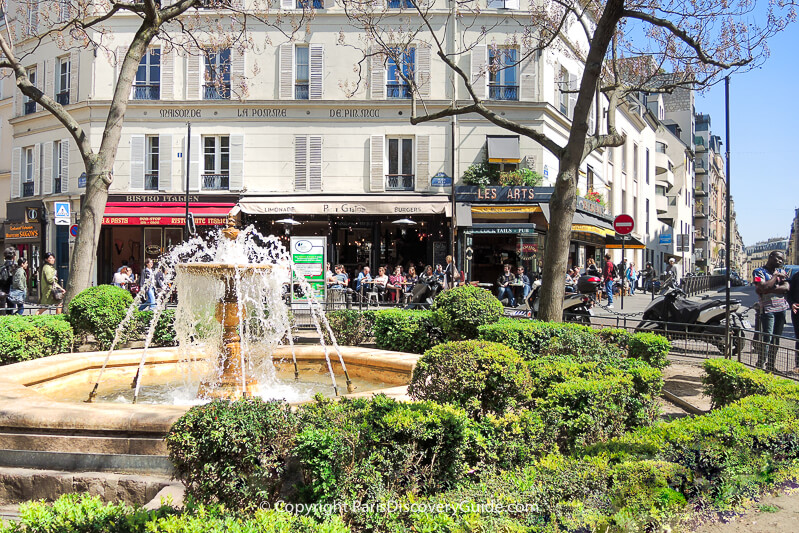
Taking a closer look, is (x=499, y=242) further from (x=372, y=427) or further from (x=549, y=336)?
(x=372, y=427)

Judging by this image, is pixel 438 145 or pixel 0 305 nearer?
pixel 0 305

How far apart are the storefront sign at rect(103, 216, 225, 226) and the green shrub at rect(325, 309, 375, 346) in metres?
14.5

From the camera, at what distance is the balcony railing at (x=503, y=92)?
2386 cm

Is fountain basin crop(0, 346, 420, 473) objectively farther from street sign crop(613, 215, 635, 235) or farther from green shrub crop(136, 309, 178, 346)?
street sign crop(613, 215, 635, 235)

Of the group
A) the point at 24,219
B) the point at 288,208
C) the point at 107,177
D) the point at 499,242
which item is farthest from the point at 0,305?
the point at 499,242

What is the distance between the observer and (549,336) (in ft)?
25.3

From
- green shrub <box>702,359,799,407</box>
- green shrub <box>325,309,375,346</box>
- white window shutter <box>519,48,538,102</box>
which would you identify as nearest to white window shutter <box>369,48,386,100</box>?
white window shutter <box>519,48,538,102</box>

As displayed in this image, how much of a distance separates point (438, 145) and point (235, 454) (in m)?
21.3

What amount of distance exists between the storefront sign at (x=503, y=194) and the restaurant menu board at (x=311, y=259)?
881 centimetres

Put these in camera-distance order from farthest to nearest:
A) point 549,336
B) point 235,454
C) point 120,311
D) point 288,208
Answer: point 288,208 → point 120,311 → point 549,336 → point 235,454

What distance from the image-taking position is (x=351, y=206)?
22781 millimetres

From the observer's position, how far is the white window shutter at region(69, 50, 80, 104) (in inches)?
949

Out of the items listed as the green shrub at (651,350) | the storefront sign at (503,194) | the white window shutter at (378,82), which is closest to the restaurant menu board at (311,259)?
the storefront sign at (503,194)

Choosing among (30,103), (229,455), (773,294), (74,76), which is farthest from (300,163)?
(229,455)
